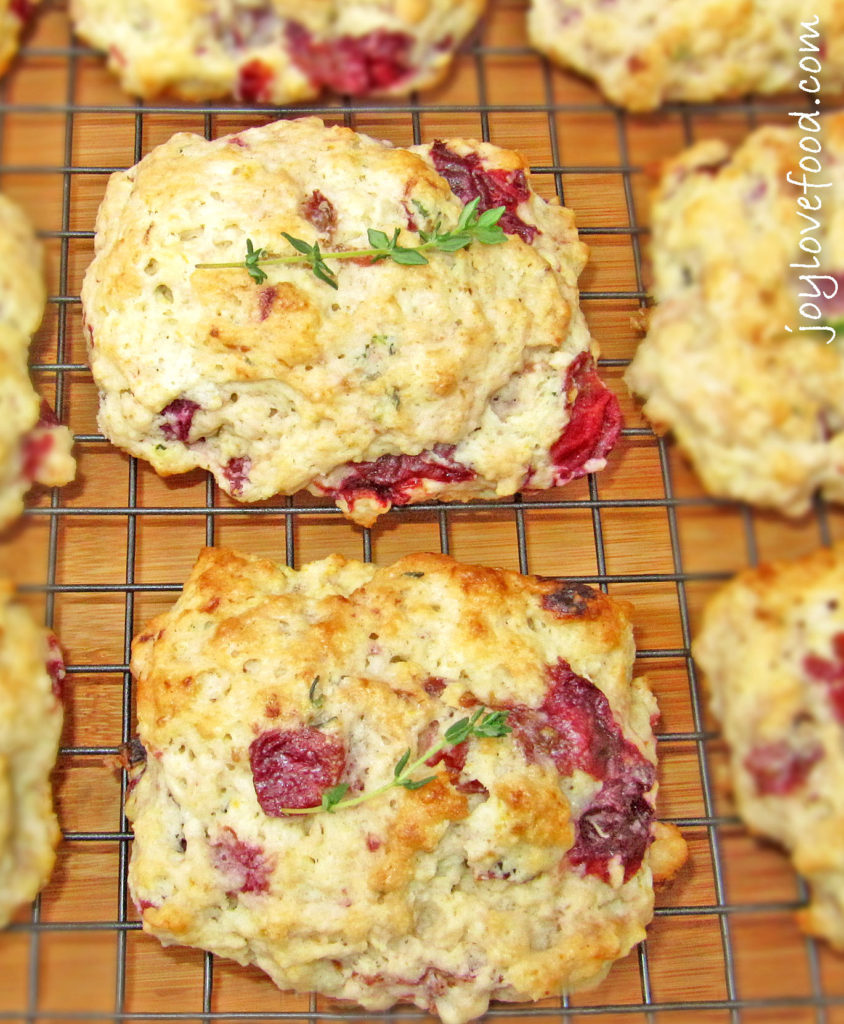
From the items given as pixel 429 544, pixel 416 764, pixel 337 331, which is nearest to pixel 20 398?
pixel 337 331

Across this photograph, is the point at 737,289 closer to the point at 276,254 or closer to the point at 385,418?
the point at 385,418

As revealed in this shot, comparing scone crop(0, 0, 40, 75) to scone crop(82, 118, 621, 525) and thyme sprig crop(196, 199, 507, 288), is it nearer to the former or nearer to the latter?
scone crop(82, 118, 621, 525)

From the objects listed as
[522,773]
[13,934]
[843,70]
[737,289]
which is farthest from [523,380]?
[13,934]

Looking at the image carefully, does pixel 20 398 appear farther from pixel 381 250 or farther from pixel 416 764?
pixel 416 764

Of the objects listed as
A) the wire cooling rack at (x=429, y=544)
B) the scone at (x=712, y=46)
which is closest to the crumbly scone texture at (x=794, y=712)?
the wire cooling rack at (x=429, y=544)

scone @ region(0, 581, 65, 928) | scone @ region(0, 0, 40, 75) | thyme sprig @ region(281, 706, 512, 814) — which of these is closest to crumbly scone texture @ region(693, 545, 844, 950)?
thyme sprig @ region(281, 706, 512, 814)

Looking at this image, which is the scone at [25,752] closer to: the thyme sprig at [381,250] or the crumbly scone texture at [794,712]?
the thyme sprig at [381,250]
